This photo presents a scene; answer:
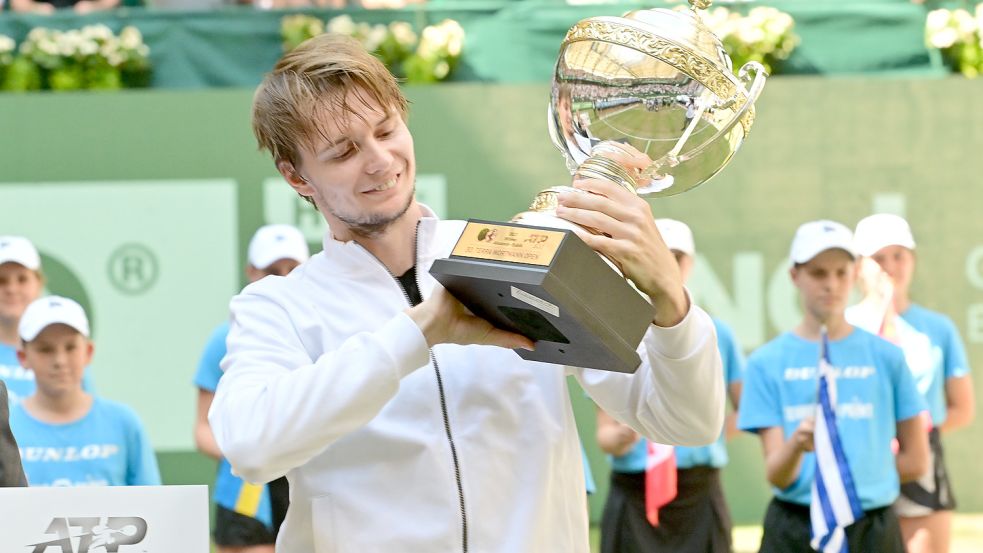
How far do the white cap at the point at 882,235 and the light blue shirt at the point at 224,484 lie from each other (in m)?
2.13

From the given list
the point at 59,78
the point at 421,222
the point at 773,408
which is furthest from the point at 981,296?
the point at 421,222

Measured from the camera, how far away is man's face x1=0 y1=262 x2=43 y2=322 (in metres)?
4.89

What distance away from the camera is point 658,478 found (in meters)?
4.27

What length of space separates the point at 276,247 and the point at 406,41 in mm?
2226

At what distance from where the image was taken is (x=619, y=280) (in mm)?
1599

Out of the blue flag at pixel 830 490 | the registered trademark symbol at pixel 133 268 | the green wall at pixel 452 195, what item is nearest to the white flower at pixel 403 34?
the green wall at pixel 452 195

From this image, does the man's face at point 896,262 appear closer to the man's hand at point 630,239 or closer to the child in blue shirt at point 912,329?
the child in blue shirt at point 912,329

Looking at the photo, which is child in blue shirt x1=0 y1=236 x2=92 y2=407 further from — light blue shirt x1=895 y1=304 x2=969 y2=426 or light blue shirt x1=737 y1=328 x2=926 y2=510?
light blue shirt x1=895 y1=304 x2=969 y2=426

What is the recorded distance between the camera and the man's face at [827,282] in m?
4.19

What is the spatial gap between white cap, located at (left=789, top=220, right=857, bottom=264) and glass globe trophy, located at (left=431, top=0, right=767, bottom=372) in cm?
251

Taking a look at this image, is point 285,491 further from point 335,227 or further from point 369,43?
point 369,43

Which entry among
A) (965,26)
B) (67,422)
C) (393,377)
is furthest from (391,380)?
(965,26)

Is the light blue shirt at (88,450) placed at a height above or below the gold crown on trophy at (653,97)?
below

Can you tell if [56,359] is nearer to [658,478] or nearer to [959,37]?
[658,478]
